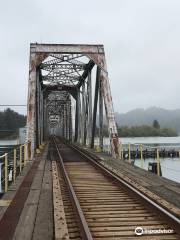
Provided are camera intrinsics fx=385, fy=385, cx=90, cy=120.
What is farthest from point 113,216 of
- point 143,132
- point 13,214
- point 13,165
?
point 143,132

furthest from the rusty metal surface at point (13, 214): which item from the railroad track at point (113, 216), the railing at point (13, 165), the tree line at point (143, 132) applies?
the tree line at point (143, 132)

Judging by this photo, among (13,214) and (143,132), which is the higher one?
(143,132)

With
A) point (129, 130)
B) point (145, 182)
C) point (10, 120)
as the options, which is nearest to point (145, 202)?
point (145, 182)

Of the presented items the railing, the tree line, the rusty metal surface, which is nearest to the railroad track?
the rusty metal surface

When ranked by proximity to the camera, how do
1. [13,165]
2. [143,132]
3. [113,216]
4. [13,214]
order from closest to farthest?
[113,216] < [13,214] < [13,165] < [143,132]

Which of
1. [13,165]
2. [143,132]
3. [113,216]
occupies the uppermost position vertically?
[143,132]

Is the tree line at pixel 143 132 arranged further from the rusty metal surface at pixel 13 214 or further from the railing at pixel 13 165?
the rusty metal surface at pixel 13 214

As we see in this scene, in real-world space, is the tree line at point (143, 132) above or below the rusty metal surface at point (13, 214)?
above

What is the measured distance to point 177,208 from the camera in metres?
7.58

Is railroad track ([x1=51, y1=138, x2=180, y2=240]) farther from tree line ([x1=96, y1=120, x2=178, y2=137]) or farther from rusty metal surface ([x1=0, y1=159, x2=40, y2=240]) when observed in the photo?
tree line ([x1=96, y1=120, x2=178, y2=137])

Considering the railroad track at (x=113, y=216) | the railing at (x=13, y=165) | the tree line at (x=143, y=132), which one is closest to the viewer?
the railroad track at (x=113, y=216)

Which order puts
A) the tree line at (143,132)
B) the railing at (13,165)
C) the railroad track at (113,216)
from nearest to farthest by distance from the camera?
1. the railroad track at (113,216)
2. the railing at (13,165)
3. the tree line at (143,132)

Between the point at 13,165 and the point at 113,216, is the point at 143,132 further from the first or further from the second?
the point at 113,216

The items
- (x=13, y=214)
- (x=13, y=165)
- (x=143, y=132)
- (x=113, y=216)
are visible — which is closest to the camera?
(x=113, y=216)
